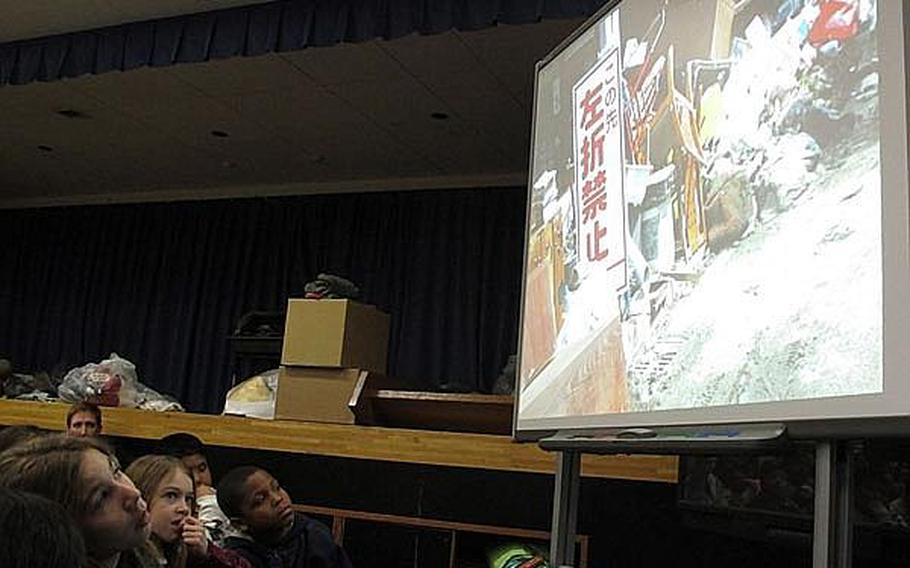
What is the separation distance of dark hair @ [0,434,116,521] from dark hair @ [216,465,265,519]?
91 centimetres

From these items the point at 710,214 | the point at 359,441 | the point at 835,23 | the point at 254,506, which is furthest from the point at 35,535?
the point at 359,441

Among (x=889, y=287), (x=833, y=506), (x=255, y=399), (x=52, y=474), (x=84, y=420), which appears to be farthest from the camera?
(x=255, y=399)

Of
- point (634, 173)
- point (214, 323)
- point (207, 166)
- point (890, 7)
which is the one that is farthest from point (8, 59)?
point (890, 7)

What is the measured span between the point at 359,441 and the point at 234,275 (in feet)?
8.96

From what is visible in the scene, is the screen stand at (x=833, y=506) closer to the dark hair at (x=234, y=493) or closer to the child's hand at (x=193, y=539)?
the child's hand at (x=193, y=539)

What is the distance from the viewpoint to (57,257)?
6086mm

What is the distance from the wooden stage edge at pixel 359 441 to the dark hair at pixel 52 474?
132cm

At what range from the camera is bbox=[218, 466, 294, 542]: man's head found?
8.30ft

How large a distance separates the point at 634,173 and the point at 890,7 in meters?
0.57

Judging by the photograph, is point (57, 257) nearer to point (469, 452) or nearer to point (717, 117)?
point (469, 452)

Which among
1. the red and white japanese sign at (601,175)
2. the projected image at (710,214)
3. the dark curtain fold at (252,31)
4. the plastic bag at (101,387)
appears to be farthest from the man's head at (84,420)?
the red and white japanese sign at (601,175)

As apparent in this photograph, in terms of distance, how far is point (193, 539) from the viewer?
2107 mm

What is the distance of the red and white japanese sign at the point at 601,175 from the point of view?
1.71m

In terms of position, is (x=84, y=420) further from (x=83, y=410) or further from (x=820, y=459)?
(x=820, y=459)
